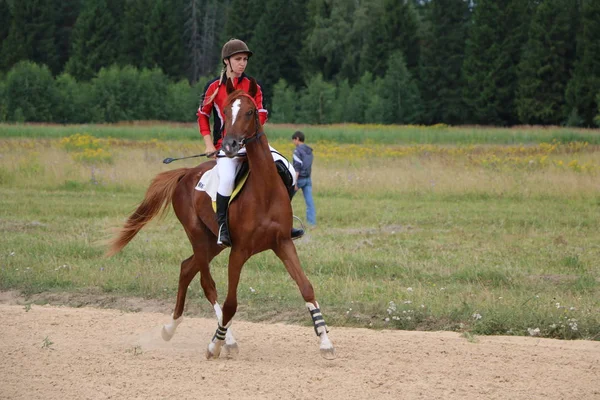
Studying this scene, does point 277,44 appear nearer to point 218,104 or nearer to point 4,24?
point 4,24

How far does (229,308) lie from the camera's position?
8.01 m

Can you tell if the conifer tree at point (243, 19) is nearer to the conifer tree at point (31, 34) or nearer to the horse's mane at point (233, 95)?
the conifer tree at point (31, 34)

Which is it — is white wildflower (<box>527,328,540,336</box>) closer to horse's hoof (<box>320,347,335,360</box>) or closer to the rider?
horse's hoof (<box>320,347,335,360</box>)

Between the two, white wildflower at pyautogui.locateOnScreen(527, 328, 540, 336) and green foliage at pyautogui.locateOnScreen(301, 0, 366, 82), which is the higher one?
green foliage at pyautogui.locateOnScreen(301, 0, 366, 82)

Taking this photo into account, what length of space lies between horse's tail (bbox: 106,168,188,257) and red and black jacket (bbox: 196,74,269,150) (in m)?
0.74

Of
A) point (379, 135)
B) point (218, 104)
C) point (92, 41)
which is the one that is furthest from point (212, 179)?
point (92, 41)

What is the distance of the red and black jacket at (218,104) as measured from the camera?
8.28m

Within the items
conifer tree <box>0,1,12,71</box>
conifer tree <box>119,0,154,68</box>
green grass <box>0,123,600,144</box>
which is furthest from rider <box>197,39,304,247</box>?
conifer tree <box>0,1,12,71</box>

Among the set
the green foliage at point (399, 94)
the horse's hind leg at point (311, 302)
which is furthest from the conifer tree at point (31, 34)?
the horse's hind leg at point (311, 302)

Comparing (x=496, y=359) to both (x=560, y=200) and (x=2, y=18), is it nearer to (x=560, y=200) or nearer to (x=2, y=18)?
(x=560, y=200)

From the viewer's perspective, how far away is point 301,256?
13555mm

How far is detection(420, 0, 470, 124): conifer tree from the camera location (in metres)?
70.6

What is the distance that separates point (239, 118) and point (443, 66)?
66.1m

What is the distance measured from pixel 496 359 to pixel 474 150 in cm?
2853
